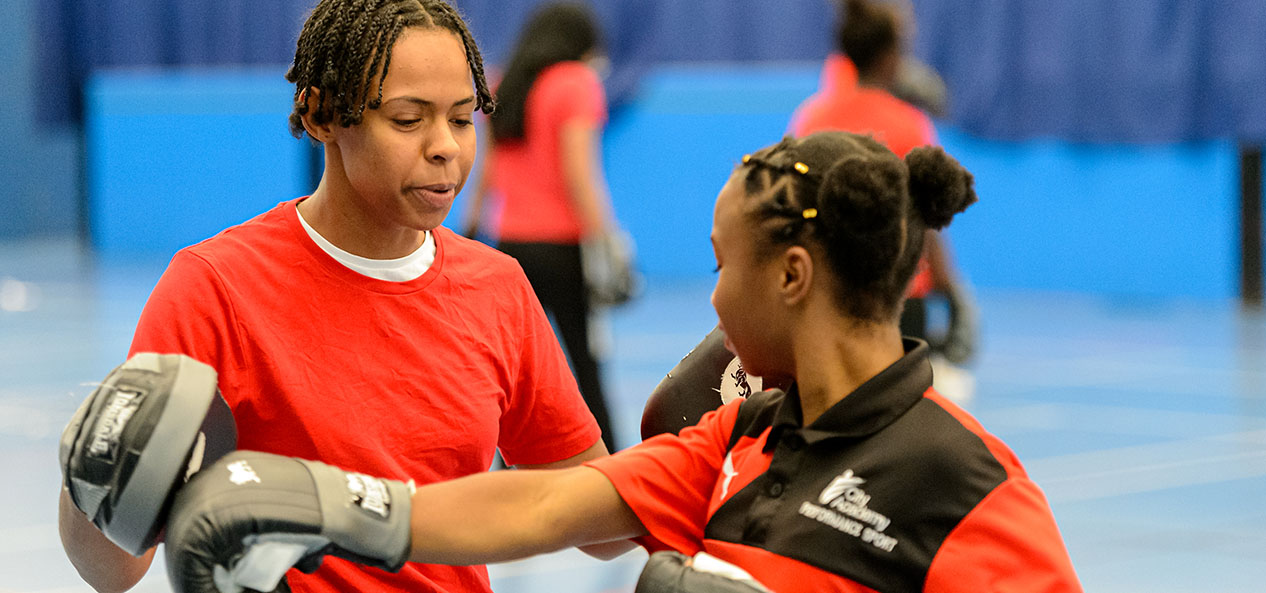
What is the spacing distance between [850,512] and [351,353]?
69cm

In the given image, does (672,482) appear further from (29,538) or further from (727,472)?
(29,538)

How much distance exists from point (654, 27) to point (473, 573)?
9875 mm

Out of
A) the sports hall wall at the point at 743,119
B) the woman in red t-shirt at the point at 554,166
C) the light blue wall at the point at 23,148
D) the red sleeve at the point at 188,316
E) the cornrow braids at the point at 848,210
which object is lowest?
the light blue wall at the point at 23,148

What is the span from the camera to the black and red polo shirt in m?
1.58

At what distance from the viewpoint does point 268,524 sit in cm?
158

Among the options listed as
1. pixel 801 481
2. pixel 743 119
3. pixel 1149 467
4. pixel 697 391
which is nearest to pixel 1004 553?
pixel 801 481

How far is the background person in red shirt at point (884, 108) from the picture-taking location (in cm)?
496

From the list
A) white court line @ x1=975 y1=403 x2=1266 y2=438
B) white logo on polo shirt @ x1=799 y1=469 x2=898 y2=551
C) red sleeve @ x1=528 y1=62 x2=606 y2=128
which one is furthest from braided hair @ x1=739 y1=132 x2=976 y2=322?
white court line @ x1=975 y1=403 x2=1266 y2=438

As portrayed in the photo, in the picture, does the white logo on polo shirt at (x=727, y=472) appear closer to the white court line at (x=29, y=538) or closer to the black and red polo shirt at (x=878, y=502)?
the black and red polo shirt at (x=878, y=502)

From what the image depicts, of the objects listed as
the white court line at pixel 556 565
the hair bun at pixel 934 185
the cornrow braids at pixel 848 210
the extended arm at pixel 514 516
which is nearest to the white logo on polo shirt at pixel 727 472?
the extended arm at pixel 514 516

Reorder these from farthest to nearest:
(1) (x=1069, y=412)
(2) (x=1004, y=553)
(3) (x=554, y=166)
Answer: (1) (x=1069, y=412), (3) (x=554, y=166), (2) (x=1004, y=553)

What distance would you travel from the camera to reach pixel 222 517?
5.16 feet

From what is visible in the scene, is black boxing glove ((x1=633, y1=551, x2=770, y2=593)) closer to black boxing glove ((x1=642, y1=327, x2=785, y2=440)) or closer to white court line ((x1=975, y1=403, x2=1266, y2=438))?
black boxing glove ((x1=642, y1=327, x2=785, y2=440))

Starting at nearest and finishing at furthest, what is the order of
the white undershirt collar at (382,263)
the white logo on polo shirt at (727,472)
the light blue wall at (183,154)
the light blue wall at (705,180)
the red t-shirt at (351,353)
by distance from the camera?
the white logo on polo shirt at (727,472), the red t-shirt at (351,353), the white undershirt collar at (382,263), the light blue wall at (705,180), the light blue wall at (183,154)
